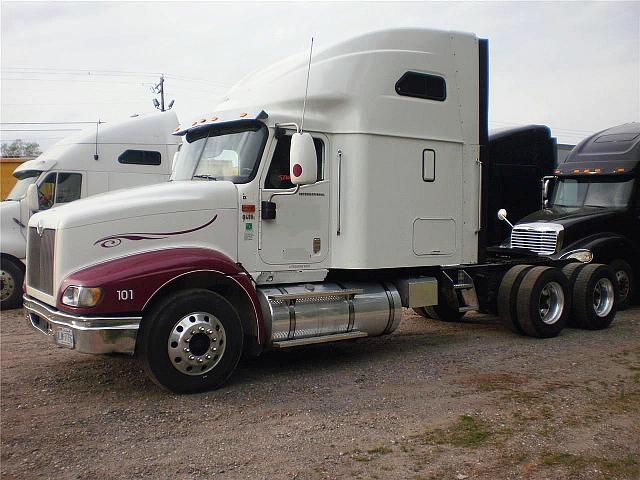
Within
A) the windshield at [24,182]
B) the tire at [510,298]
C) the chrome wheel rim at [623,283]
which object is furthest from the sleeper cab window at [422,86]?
the windshield at [24,182]

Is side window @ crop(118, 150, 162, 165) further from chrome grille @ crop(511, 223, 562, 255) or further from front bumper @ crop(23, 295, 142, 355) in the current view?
front bumper @ crop(23, 295, 142, 355)

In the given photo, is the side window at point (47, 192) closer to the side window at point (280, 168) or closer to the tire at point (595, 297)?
the side window at point (280, 168)

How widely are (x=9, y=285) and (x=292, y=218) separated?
6907 mm

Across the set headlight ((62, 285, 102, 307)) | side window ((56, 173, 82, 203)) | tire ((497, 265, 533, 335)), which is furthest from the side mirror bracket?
side window ((56, 173, 82, 203))

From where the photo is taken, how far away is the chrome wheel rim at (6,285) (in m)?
12.0

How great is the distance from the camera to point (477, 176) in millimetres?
8734

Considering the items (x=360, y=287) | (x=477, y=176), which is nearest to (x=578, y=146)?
(x=477, y=176)

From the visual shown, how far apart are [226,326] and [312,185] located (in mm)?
1850

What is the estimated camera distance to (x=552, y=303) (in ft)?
30.9

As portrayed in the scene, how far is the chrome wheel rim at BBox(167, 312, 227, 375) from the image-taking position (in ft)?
21.0

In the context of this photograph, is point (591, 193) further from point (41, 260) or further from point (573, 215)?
point (41, 260)

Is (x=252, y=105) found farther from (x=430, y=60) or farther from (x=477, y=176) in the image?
(x=477, y=176)

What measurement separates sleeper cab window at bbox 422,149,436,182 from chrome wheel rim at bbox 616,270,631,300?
4816 millimetres

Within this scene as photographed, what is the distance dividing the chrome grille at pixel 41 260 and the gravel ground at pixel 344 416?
1.04 meters
